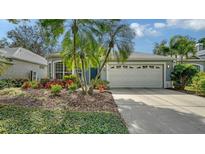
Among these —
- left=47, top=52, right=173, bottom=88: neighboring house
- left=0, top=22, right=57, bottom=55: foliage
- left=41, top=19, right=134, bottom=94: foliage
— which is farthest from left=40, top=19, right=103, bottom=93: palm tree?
left=0, top=22, right=57, bottom=55: foliage

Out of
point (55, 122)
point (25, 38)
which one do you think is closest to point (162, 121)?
point (55, 122)

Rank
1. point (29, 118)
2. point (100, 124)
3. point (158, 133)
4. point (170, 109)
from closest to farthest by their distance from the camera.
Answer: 1. point (158, 133)
2. point (100, 124)
3. point (29, 118)
4. point (170, 109)

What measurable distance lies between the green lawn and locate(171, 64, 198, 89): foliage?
10.1 metres

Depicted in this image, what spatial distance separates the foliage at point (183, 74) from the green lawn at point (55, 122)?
10.1 meters

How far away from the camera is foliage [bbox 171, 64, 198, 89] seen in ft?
46.6

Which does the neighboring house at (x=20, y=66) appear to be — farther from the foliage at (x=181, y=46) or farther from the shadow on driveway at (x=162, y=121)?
the foliage at (x=181, y=46)

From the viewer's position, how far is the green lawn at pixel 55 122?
5.01m

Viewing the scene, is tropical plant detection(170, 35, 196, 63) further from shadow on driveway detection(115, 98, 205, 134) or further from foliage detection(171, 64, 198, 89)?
shadow on driveway detection(115, 98, 205, 134)
